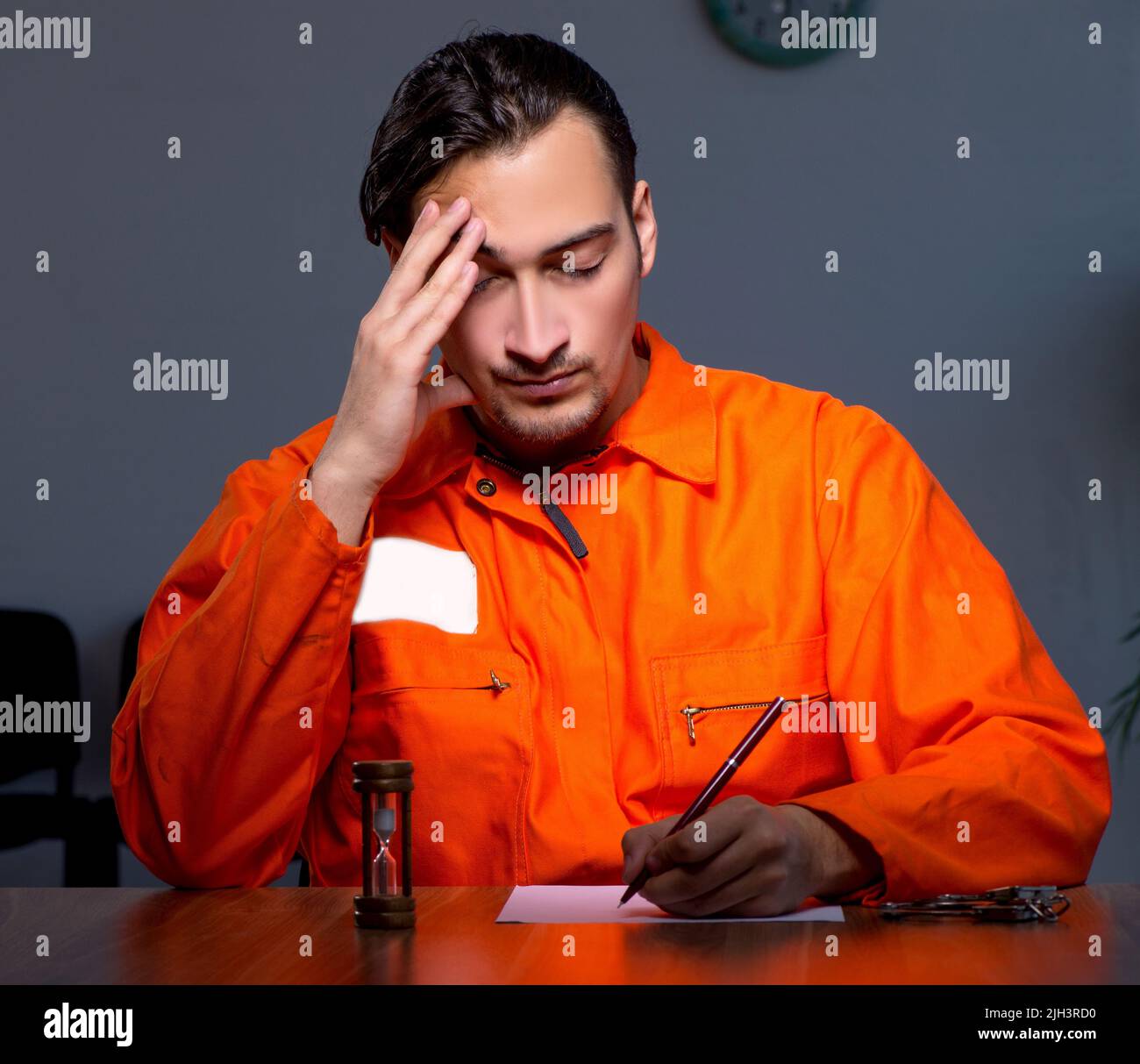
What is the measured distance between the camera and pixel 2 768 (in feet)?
9.39

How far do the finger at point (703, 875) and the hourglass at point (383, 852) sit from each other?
7.6 inches

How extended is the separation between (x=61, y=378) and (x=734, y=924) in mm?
2227

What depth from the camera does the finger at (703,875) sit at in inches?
44.4

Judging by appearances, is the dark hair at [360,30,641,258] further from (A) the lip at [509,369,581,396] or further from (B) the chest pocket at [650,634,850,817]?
(B) the chest pocket at [650,634,850,817]

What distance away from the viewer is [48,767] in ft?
9.55

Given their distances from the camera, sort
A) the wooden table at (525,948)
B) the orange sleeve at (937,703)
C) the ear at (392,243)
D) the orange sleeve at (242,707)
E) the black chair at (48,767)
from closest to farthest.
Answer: the wooden table at (525,948) → the orange sleeve at (937,703) → the orange sleeve at (242,707) → the ear at (392,243) → the black chair at (48,767)

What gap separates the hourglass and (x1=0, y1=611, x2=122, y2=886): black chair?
191cm

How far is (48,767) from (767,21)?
2.04 metres

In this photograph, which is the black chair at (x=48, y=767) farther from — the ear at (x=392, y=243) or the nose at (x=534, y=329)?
the nose at (x=534, y=329)

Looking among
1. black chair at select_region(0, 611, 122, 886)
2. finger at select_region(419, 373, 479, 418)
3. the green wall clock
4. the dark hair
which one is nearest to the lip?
finger at select_region(419, 373, 479, 418)

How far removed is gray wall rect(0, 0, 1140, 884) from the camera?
2797mm

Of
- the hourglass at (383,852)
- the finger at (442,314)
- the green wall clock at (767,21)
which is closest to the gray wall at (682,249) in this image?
the green wall clock at (767,21)

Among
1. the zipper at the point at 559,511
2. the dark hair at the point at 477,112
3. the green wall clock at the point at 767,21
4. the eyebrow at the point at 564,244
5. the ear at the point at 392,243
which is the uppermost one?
the green wall clock at the point at 767,21
